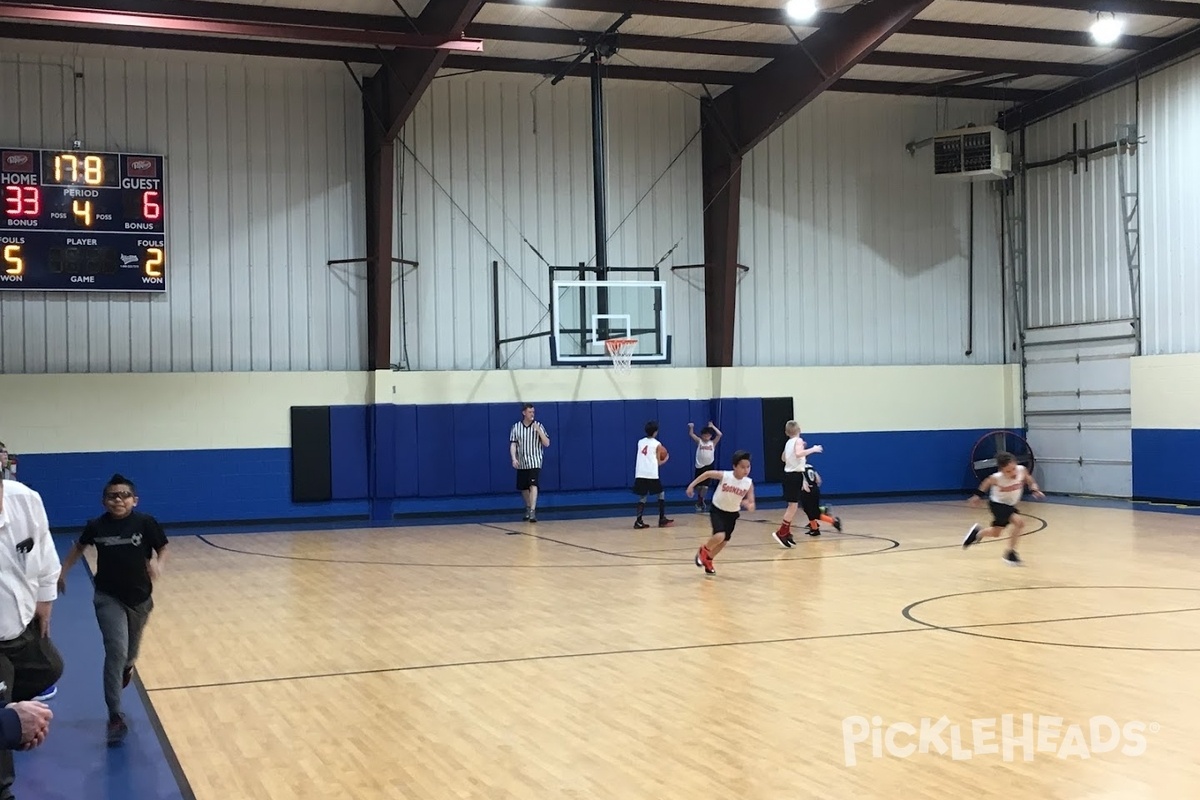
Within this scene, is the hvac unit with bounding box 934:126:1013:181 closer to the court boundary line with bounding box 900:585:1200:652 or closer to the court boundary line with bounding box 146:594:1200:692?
the court boundary line with bounding box 900:585:1200:652

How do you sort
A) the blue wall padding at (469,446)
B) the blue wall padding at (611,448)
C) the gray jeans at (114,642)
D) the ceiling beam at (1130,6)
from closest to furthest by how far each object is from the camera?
the gray jeans at (114,642)
the ceiling beam at (1130,6)
the blue wall padding at (469,446)
the blue wall padding at (611,448)

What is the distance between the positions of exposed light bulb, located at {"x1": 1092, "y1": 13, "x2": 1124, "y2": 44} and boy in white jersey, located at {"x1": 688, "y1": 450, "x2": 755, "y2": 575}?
11.1 metres

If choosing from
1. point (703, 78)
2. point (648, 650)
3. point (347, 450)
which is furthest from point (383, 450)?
point (648, 650)

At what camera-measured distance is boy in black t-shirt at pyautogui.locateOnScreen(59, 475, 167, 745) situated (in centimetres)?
709

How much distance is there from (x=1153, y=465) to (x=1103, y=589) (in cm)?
1122

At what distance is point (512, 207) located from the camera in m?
22.1

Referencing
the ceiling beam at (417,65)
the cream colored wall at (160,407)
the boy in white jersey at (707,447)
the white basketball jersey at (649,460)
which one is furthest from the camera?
the boy in white jersey at (707,447)

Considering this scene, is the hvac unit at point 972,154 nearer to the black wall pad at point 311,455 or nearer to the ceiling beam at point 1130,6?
the ceiling beam at point 1130,6

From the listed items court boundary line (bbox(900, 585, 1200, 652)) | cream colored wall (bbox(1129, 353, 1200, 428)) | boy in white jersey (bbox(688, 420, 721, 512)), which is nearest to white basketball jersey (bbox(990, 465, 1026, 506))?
court boundary line (bbox(900, 585, 1200, 652))

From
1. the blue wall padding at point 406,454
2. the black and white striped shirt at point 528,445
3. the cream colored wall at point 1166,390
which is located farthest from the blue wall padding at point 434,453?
the cream colored wall at point 1166,390

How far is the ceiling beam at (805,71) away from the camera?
18188 mm

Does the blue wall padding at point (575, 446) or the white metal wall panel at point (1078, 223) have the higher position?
the white metal wall panel at point (1078, 223)

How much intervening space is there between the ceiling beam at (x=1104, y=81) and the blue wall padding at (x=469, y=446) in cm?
1263

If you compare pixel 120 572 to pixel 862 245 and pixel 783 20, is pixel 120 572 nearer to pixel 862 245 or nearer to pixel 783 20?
pixel 783 20
